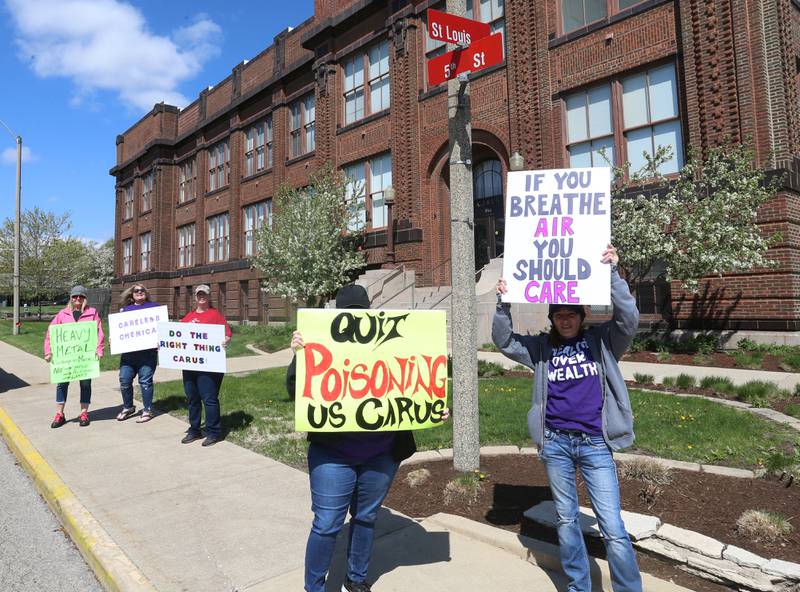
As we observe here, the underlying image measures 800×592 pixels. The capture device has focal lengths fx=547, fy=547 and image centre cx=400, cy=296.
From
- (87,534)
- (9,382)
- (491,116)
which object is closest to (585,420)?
(87,534)

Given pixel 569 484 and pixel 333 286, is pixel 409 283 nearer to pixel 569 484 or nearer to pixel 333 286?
pixel 333 286

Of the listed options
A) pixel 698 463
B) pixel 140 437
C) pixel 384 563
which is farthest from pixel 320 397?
pixel 140 437

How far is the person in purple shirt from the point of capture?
25.9ft

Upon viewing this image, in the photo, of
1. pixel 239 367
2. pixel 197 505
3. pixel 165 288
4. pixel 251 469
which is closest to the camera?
pixel 197 505

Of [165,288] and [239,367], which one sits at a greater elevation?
[165,288]

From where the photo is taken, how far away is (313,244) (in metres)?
18.9

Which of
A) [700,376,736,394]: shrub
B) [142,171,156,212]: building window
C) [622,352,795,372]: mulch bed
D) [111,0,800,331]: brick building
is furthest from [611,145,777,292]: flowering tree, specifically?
[142,171,156,212]: building window

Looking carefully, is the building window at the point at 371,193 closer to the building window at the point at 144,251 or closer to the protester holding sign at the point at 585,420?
the protester holding sign at the point at 585,420

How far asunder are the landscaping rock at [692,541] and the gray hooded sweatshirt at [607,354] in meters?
0.83

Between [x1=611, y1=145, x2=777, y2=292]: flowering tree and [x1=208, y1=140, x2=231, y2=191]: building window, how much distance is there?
24004mm

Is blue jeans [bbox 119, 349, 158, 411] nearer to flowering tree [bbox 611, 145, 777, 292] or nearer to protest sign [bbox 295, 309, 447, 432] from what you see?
protest sign [bbox 295, 309, 447, 432]

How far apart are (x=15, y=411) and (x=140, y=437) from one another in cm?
345

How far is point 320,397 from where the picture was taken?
10.2 feet

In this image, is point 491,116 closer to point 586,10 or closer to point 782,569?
point 586,10
